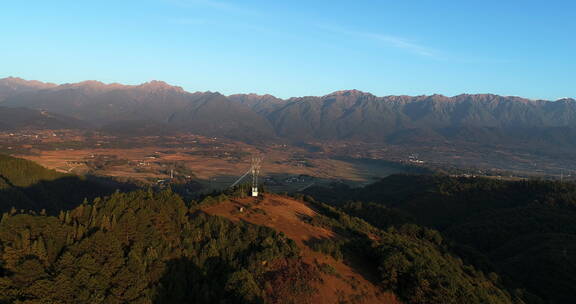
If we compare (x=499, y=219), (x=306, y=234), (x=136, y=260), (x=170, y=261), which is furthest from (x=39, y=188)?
(x=499, y=219)

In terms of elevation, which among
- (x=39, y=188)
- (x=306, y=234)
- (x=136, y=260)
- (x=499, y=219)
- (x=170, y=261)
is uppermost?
(x=136, y=260)

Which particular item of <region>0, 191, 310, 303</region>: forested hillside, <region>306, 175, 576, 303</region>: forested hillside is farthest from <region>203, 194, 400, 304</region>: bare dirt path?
<region>306, 175, 576, 303</region>: forested hillside

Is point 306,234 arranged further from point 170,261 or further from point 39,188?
point 39,188

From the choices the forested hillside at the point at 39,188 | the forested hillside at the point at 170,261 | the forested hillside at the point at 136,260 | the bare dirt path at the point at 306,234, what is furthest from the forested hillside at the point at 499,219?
the forested hillside at the point at 39,188

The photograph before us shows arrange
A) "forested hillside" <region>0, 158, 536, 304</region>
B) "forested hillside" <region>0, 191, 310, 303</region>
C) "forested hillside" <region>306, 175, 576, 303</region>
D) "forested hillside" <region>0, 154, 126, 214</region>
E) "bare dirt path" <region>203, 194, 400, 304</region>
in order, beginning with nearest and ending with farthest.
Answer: "forested hillside" <region>0, 191, 310, 303</region>
"forested hillside" <region>0, 158, 536, 304</region>
"bare dirt path" <region>203, 194, 400, 304</region>
"forested hillside" <region>306, 175, 576, 303</region>
"forested hillside" <region>0, 154, 126, 214</region>

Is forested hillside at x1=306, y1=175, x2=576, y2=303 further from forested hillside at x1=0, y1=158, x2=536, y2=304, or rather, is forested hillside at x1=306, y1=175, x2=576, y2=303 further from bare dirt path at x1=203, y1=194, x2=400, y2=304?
bare dirt path at x1=203, y1=194, x2=400, y2=304

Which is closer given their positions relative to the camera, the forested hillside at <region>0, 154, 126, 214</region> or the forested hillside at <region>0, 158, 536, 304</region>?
the forested hillside at <region>0, 158, 536, 304</region>

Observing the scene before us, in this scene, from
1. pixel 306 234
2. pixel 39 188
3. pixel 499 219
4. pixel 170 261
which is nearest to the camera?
pixel 170 261

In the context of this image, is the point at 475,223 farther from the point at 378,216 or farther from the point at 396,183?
the point at 396,183

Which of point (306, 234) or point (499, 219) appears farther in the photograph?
point (499, 219)

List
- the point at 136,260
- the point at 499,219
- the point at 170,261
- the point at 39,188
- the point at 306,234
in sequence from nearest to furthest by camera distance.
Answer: the point at 136,260 → the point at 170,261 → the point at 306,234 → the point at 499,219 → the point at 39,188
